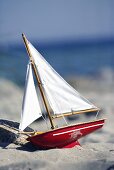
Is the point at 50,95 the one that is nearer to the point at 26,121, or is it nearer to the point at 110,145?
the point at 26,121

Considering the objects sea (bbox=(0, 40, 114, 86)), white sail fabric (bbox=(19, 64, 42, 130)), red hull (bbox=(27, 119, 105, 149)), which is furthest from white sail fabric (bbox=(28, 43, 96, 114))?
sea (bbox=(0, 40, 114, 86))

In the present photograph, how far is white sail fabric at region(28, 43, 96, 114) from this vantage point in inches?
397

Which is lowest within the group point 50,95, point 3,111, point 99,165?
point 99,165

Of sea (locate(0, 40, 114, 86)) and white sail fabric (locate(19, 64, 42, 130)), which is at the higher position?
sea (locate(0, 40, 114, 86))

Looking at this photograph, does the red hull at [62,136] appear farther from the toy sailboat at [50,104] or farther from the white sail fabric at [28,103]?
the white sail fabric at [28,103]

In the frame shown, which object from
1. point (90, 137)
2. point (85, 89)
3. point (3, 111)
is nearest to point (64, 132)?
point (90, 137)

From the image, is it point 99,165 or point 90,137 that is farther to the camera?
point 90,137

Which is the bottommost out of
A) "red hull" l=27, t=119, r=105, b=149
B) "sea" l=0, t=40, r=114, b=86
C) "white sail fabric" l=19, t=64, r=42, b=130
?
"red hull" l=27, t=119, r=105, b=149

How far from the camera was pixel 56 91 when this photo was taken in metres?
10.2

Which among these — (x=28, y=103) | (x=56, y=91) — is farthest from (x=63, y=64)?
(x=28, y=103)

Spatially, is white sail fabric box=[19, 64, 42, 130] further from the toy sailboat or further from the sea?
the sea

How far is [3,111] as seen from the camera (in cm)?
1803

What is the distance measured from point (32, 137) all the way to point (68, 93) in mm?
1067

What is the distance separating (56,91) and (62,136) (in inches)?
32.6
